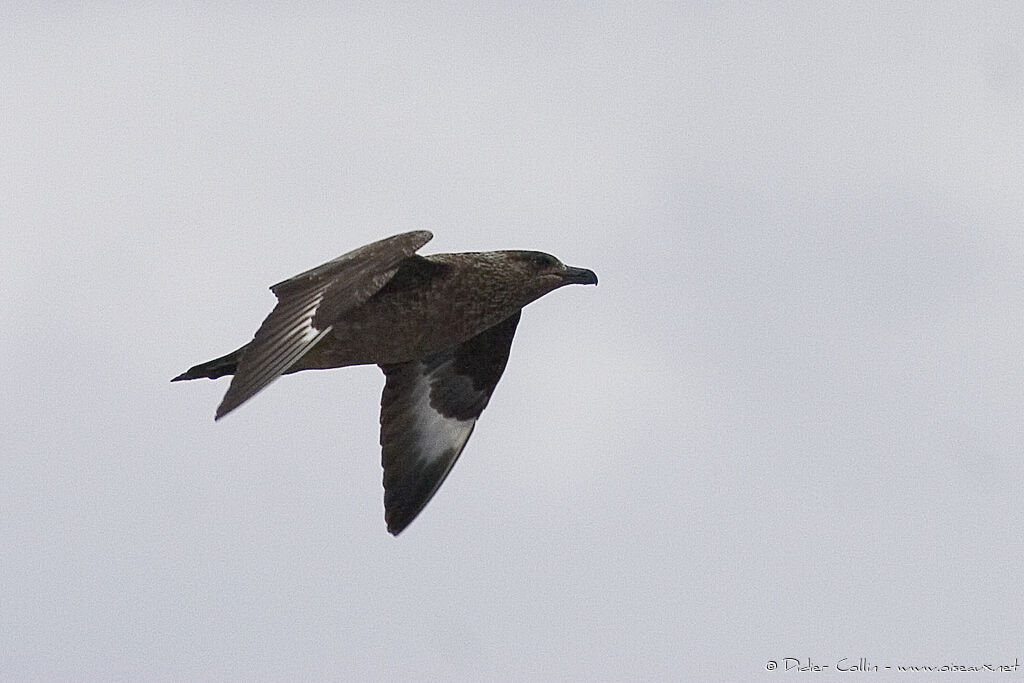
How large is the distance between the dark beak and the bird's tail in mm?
2321

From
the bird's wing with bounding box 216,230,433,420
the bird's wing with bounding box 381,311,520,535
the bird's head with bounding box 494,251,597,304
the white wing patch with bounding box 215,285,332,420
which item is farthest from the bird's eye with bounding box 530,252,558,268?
the white wing patch with bounding box 215,285,332,420

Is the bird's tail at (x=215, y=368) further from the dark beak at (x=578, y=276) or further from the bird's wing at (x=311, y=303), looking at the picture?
the dark beak at (x=578, y=276)

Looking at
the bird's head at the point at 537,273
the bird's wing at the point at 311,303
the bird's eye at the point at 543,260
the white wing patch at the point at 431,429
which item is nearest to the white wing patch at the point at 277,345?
the bird's wing at the point at 311,303

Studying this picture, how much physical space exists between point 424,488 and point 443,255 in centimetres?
167

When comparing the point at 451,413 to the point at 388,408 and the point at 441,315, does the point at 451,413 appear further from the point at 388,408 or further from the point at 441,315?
the point at 441,315

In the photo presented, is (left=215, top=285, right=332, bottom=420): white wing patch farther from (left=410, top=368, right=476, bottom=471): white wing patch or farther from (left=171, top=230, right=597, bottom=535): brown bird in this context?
(left=410, top=368, right=476, bottom=471): white wing patch

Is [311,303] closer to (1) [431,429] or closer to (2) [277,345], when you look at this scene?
(2) [277,345]

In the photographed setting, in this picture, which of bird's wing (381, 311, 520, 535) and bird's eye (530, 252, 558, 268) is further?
bird's wing (381, 311, 520, 535)

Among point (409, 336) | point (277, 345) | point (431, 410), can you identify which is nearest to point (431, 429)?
point (431, 410)

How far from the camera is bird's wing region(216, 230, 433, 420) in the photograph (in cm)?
993

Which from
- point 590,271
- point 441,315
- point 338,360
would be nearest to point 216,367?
point 338,360

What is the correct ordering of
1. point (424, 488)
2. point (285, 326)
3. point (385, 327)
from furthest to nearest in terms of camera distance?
point (424, 488), point (385, 327), point (285, 326)

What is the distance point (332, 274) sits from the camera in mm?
10812

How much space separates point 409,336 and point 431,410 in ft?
4.50
